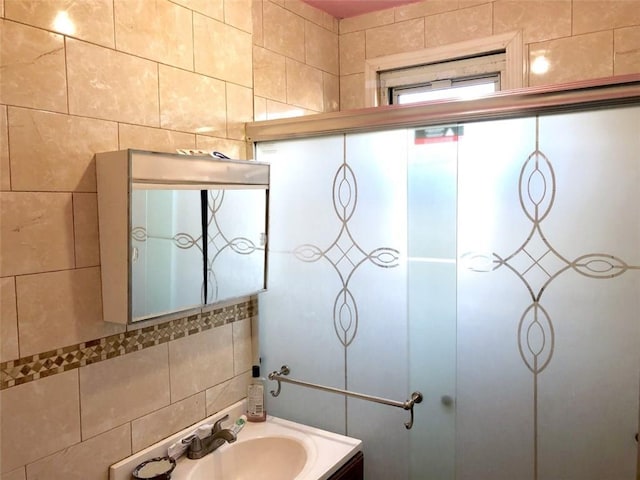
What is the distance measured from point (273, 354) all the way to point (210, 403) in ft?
0.98

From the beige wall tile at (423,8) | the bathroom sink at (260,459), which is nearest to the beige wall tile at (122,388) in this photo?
the bathroom sink at (260,459)

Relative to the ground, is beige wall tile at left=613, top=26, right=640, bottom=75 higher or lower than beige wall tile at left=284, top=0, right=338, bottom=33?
lower

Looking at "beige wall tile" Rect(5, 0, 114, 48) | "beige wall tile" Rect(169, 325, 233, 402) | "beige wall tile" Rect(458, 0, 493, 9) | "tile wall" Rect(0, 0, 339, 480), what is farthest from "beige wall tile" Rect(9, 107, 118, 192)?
"beige wall tile" Rect(458, 0, 493, 9)

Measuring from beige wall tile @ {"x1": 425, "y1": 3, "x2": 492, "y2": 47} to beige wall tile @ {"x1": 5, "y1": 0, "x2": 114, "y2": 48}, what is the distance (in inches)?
53.6

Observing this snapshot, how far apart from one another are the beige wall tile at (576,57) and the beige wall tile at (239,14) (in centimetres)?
110

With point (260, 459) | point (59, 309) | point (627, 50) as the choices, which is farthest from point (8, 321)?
point (627, 50)

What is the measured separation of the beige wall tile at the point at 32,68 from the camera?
1206 millimetres

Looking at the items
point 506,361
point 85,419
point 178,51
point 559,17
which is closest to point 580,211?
point 506,361

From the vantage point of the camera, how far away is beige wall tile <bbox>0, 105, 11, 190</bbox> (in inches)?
47.3

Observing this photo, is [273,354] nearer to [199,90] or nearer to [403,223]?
[403,223]

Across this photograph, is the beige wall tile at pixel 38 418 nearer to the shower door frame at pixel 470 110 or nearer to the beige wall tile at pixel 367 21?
the shower door frame at pixel 470 110

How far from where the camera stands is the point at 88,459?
142 cm

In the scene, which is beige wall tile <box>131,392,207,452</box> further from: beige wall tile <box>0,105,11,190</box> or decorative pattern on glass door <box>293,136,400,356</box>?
beige wall tile <box>0,105,11,190</box>

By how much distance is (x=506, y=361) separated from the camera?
1546 millimetres
